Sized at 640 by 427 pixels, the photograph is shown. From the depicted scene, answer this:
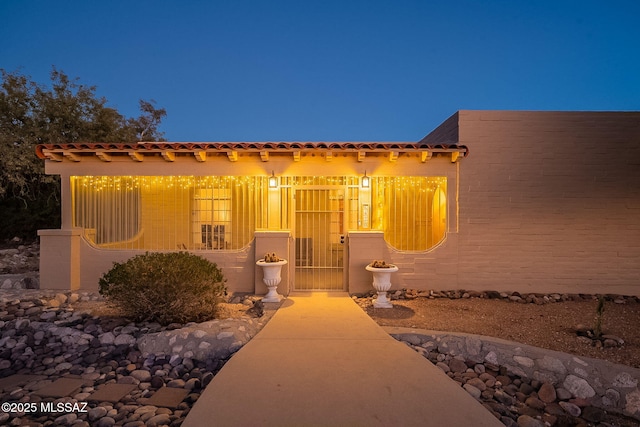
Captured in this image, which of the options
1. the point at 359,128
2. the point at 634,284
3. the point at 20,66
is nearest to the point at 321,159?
the point at 634,284

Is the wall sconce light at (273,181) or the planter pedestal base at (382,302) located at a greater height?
the wall sconce light at (273,181)

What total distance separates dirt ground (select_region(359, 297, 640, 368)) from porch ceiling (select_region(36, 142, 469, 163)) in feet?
9.91

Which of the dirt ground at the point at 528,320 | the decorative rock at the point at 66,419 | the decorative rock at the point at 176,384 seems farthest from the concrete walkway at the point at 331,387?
the dirt ground at the point at 528,320

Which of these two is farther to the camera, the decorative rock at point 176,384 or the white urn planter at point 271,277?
the white urn planter at point 271,277

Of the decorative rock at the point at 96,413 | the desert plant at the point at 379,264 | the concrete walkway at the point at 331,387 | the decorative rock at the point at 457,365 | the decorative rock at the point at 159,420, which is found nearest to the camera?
the concrete walkway at the point at 331,387

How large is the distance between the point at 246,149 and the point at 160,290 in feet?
10.8

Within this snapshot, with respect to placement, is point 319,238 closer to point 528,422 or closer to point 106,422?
point 528,422

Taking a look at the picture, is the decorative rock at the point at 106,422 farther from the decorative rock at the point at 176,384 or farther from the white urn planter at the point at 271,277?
the white urn planter at the point at 271,277

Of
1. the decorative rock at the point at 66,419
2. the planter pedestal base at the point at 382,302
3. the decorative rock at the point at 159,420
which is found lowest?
the decorative rock at the point at 66,419

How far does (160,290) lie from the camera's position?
5.11 m

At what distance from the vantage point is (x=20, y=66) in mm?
14023

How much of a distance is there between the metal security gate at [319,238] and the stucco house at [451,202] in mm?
22

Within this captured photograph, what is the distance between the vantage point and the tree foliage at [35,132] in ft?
41.6

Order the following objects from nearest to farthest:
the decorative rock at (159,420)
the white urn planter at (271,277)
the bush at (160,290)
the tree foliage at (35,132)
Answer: the decorative rock at (159,420)
the bush at (160,290)
the white urn planter at (271,277)
the tree foliage at (35,132)
